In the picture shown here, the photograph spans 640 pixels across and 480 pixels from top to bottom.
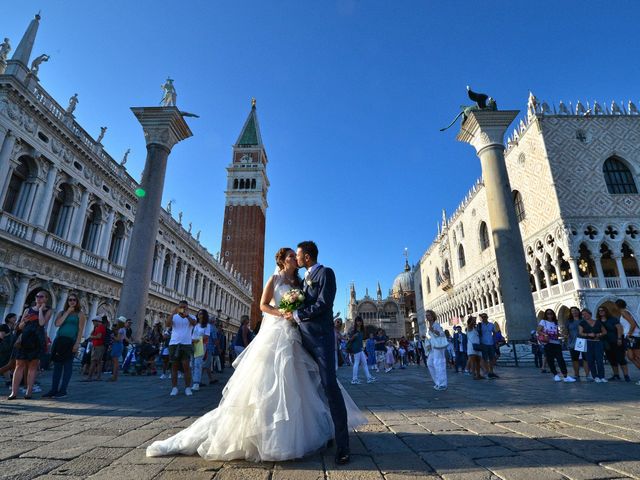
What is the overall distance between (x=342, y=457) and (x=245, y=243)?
5207 centimetres

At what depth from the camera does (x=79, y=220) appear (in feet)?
56.0

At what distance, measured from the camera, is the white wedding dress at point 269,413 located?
2.31 meters

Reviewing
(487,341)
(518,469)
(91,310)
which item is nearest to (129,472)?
(518,469)

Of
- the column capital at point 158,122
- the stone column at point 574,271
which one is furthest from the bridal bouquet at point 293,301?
the stone column at point 574,271

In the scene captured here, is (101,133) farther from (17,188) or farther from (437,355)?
(437,355)

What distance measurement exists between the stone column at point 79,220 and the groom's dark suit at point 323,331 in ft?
60.1

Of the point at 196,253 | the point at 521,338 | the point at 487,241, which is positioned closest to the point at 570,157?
the point at 487,241

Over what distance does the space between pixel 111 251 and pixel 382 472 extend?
2287 centimetres

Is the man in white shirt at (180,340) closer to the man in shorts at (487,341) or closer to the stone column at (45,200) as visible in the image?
the man in shorts at (487,341)

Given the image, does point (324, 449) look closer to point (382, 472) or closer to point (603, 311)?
point (382, 472)

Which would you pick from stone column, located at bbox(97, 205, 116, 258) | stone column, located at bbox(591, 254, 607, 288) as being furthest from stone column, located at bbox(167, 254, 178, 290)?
stone column, located at bbox(591, 254, 607, 288)

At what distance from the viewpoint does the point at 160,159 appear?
11.2 meters

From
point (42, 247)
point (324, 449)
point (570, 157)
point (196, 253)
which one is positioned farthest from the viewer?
point (196, 253)

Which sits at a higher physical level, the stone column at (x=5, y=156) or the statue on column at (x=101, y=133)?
the statue on column at (x=101, y=133)
